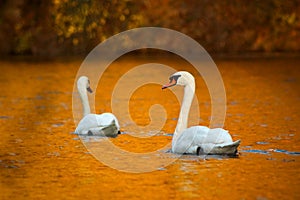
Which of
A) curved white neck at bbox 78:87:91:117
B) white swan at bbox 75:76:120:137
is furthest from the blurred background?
white swan at bbox 75:76:120:137

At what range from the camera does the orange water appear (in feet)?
36.5

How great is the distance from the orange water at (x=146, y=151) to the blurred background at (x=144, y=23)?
15.7 metres

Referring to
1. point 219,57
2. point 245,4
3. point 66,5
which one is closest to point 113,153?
point 219,57

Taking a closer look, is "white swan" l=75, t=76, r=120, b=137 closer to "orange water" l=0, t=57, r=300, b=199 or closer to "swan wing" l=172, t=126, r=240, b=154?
"orange water" l=0, t=57, r=300, b=199

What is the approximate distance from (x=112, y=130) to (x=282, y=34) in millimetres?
29186

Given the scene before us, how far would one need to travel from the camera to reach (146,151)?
14.1 metres

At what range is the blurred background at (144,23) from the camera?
137 ft

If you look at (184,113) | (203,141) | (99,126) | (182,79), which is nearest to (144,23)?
(99,126)

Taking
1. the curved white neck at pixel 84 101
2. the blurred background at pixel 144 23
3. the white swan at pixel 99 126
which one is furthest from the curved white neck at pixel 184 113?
the blurred background at pixel 144 23

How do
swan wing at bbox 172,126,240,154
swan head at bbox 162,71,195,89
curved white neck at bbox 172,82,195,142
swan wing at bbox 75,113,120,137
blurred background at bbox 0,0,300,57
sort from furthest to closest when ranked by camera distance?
blurred background at bbox 0,0,300,57 → swan wing at bbox 75,113,120,137 → swan head at bbox 162,71,195,89 → curved white neck at bbox 172,82,195,142 → swan wing at bbox 172,126,240,154

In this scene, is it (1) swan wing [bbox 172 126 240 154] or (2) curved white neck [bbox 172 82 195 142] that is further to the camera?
(2) curved white neck [bbox 172 82 195 142]

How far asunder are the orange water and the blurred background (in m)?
15.7

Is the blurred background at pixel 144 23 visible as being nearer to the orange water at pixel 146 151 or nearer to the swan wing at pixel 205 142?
the orange water at pixel 146 151

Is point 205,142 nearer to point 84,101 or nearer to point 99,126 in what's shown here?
point 99,126
